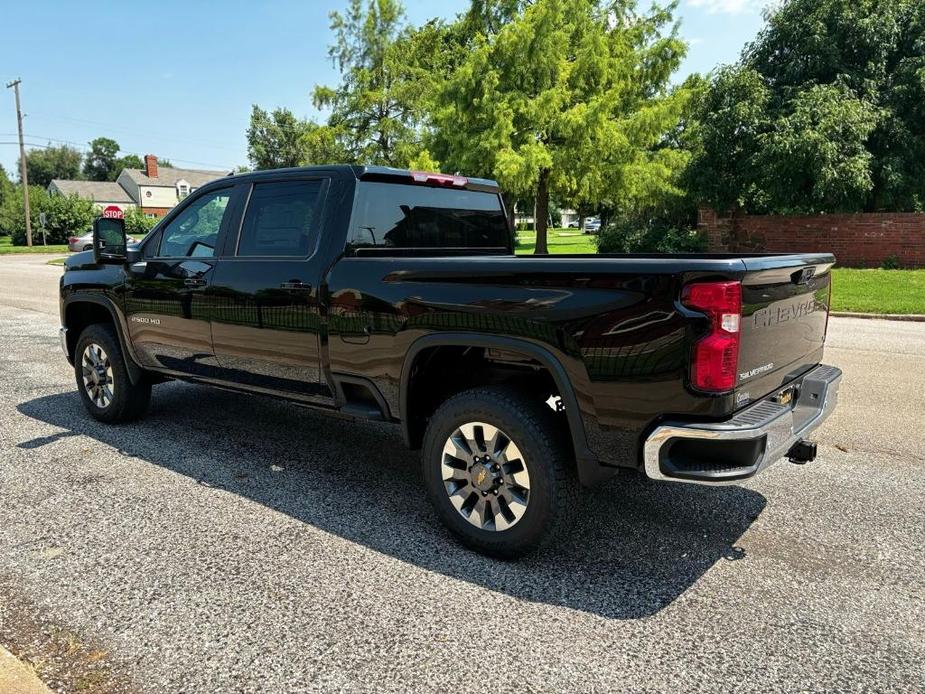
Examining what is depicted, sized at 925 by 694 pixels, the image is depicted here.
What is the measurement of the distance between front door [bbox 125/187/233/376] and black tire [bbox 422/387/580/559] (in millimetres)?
2156

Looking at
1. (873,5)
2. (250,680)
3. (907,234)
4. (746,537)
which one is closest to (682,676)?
(746,537)

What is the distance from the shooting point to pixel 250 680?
2.52 meters

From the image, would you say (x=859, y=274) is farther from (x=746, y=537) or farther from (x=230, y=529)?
(x=230, y=529)

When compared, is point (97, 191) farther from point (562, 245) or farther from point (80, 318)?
point (80, 318)

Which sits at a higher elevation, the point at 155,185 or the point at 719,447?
the point at 155,185

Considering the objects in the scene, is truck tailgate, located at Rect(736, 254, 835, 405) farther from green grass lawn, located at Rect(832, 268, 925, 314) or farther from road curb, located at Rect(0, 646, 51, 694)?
green grass lawn, located at Rect(832, 268, 925, 314)

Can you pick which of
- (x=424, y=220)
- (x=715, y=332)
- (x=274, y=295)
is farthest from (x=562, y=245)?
(x=715, y=332)

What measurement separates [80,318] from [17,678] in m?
4.29

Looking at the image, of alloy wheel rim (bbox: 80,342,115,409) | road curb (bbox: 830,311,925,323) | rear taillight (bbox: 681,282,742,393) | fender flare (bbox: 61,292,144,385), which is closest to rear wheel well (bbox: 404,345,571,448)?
rear taillight (bbox: 681,282,742,393)

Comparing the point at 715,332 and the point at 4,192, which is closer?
the point at 715,332

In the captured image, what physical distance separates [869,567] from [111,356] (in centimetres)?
533

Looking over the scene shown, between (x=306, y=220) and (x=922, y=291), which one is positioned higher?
(x=306, y=220)

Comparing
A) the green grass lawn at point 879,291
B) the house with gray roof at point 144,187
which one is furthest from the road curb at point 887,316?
the house with gray roof at point 144,187

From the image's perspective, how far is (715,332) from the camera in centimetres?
278
